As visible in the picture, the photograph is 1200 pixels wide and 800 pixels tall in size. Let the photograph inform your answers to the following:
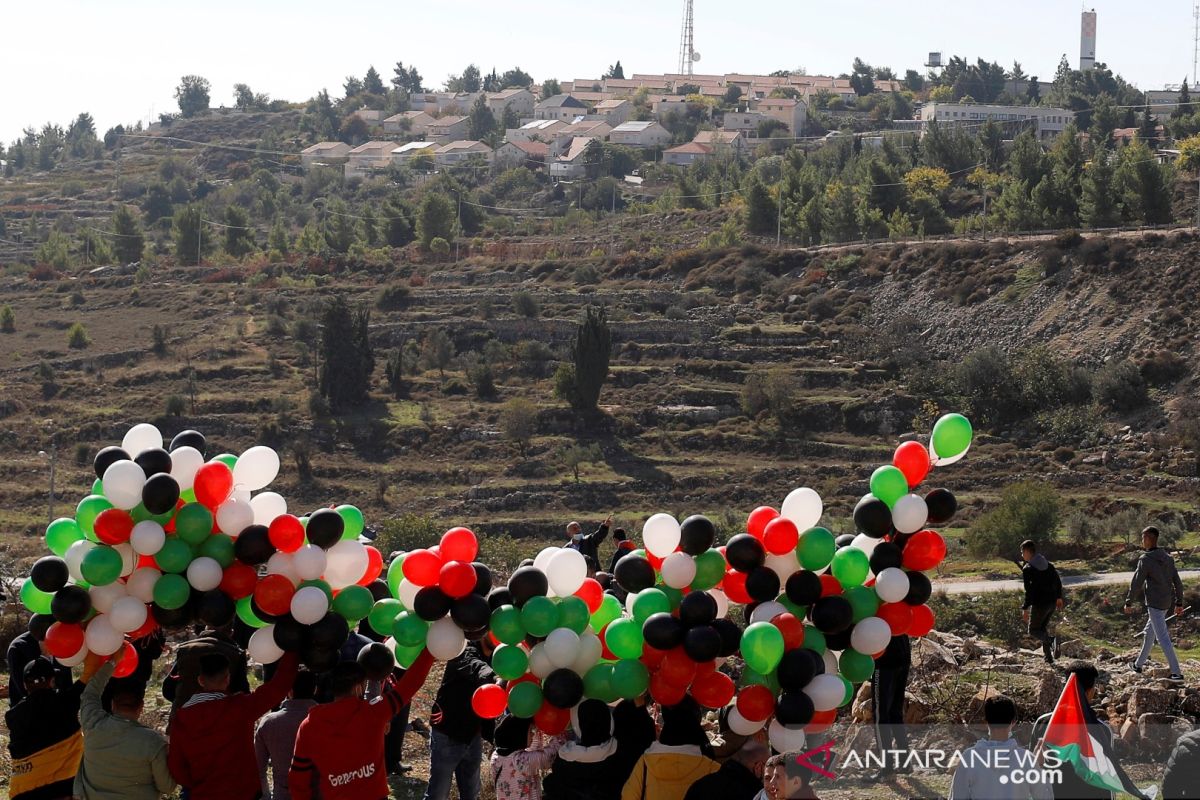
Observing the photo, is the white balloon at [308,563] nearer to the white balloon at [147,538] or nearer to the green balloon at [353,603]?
the green balloon at [353,603]

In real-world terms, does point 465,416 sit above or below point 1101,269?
below

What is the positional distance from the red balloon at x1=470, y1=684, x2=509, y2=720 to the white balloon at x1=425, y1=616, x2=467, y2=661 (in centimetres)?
26

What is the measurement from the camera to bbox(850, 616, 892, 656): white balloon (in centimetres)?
704

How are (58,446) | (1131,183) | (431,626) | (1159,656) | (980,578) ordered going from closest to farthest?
(431,626), (1159,656), (980,578), (58,446), (1131,183)

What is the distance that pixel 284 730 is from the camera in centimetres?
664

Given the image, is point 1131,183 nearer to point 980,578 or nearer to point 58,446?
point 980,578

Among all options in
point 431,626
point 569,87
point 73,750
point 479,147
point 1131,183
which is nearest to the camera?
point 73,750

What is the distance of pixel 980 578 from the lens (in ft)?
77.6

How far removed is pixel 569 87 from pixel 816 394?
115 metres

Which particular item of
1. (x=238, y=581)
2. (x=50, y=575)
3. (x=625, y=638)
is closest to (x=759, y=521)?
(x=625, y=638)

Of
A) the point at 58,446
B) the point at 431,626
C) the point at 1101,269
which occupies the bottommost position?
the point at 58,446

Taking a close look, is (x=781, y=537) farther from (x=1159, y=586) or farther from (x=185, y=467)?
(x=1159, y=586)

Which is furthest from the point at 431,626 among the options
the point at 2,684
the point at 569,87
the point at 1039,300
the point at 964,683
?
the point at 569,87

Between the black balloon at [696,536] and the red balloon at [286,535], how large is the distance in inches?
75.5
